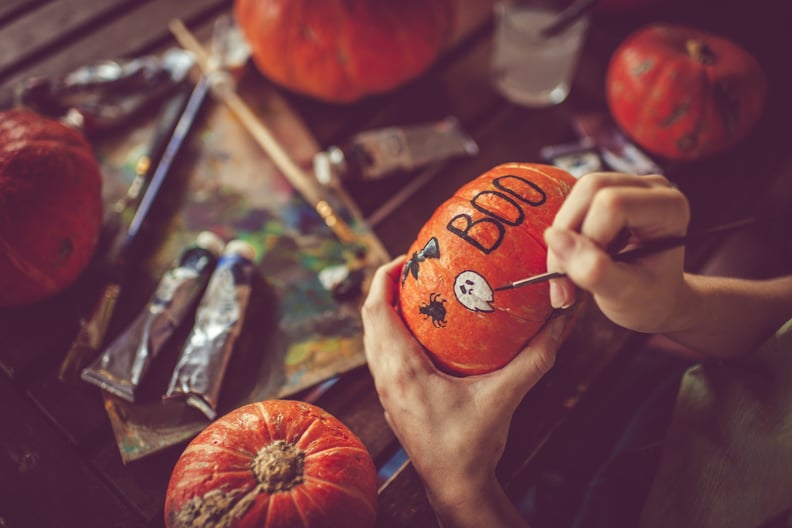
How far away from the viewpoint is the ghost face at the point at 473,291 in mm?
786

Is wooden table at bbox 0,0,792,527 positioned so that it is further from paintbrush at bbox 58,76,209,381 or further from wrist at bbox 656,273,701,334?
wrist at bbox 656,273,701,334

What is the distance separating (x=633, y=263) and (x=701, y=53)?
74cm

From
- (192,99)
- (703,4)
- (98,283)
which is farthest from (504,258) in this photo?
(703,4)

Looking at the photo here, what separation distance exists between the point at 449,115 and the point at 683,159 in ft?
1.83

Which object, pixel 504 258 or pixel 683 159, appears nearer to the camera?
pixel 504 258

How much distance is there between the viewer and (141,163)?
1.16 meters

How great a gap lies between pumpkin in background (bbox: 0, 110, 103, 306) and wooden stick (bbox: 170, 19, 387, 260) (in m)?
0.37

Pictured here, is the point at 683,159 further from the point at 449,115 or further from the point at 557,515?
the point at 557,515

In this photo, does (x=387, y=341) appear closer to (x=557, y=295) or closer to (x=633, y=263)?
(x=557, y=295)

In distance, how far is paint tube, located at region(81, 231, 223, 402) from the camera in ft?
2.97

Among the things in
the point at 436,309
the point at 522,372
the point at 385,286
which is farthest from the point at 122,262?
the point at 522,372

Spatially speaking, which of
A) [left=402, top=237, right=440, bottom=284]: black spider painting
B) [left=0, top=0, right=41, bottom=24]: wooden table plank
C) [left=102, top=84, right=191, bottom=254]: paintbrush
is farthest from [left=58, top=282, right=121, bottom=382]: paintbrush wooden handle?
[left=0, top=0, right=41, bottom=24]: wooden table plank

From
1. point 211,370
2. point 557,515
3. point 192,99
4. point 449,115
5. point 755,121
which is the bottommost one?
point 557,515

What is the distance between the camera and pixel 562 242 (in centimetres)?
64
